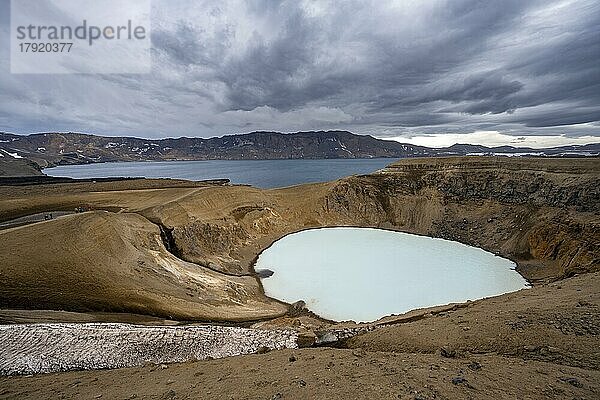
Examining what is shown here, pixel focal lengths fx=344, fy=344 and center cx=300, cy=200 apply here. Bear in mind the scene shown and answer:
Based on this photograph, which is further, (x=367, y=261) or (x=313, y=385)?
(x=367, y=261)

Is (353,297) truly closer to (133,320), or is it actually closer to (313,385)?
(133,320)

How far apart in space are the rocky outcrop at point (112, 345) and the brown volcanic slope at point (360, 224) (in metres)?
0.82

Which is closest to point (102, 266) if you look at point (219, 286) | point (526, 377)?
point (219, 286)

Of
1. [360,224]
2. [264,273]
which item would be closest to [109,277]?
[264,273]

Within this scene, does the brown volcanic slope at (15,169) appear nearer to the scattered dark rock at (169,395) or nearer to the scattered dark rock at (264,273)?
the scattered dark rock at (264,273)

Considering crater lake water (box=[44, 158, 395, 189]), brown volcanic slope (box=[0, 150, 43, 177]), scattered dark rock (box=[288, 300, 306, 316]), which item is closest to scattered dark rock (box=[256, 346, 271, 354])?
scattered dark rock (box=[288, 300, 306, 316])

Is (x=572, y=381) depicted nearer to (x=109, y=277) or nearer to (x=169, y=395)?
(x=169, y=395)

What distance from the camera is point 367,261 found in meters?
25.2

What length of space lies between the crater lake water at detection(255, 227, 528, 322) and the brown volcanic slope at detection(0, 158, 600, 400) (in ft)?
7.22

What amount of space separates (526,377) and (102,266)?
56.1 ft

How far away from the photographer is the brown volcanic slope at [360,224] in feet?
20.8

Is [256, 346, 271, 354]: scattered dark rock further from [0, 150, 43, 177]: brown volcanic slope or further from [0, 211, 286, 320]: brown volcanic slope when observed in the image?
[0, 150, 43, 177]: brown volcanic slope

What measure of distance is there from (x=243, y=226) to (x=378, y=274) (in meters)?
15.1

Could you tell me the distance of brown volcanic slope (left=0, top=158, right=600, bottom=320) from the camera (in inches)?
600
